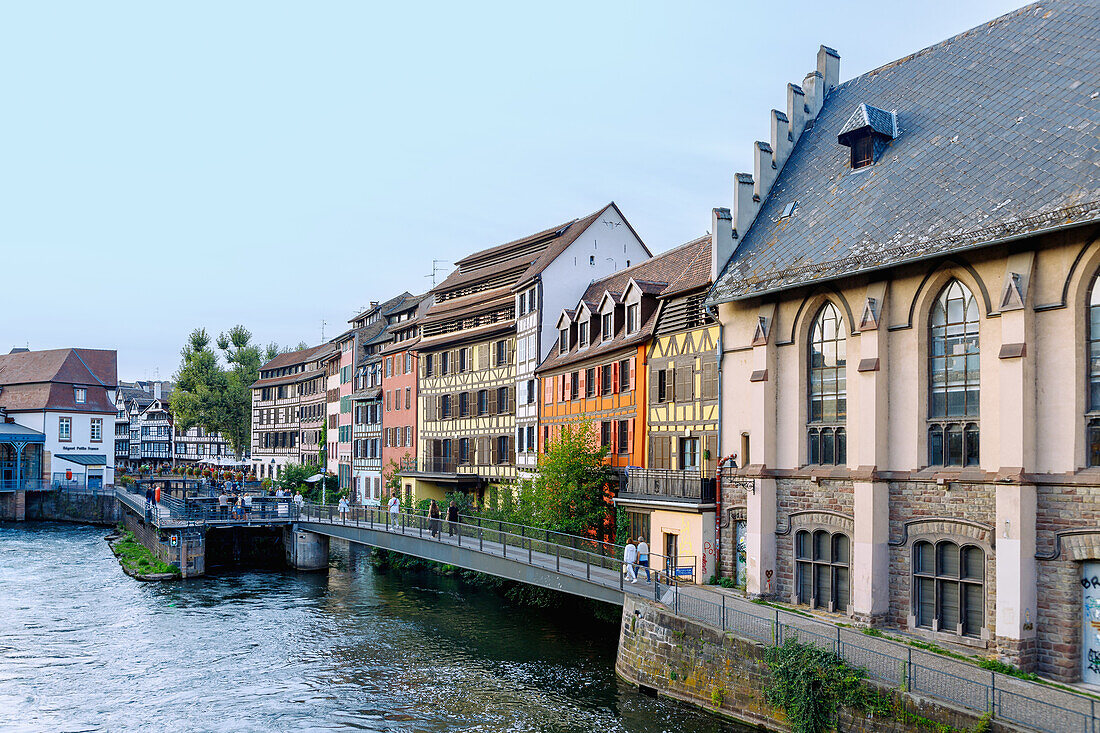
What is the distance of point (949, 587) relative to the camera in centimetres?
2066

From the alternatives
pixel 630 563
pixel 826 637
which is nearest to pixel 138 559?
pixel 630 563

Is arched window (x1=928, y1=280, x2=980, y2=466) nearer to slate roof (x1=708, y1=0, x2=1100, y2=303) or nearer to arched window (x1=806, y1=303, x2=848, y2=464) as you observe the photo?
slate roof (x1=708, y1=0, x2=1100, y2=303)

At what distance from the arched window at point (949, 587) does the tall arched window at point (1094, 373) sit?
3218 mm

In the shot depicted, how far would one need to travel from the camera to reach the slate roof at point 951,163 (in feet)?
64.8

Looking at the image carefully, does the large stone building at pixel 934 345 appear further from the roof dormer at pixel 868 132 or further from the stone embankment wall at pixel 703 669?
the stone embankment wall at pixel 703 669

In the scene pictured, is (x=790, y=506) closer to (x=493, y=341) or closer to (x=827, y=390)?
(x=827, y=390)

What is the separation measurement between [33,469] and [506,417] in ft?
162

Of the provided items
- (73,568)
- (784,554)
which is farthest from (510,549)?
(73,568)

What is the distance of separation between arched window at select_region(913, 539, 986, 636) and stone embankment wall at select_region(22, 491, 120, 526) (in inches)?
2450

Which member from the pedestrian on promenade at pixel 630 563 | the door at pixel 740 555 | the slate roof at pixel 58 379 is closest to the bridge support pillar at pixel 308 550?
the pedestrian on promenade at pixel 630 563

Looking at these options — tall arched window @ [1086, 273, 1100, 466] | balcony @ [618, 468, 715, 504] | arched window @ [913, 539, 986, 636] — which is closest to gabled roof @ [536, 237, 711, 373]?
→ balcony @ [618, 468, 715, 504]

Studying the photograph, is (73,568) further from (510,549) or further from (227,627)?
(510,549)

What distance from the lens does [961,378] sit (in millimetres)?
20844

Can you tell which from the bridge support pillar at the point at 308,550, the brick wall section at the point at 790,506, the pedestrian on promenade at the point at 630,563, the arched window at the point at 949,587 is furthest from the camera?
the bridge support pillar at the point at 308,550
